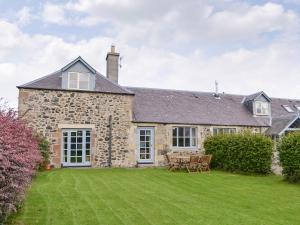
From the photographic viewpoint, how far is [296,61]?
19750mm

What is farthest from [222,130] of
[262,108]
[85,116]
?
[85,116]

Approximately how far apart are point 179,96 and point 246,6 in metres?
10.9

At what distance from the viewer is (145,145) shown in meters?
20.8

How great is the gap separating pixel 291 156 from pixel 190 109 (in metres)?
10.0

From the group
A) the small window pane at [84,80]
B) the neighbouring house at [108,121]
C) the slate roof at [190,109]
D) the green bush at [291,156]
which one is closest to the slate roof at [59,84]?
the neighbouring house at [108,121]

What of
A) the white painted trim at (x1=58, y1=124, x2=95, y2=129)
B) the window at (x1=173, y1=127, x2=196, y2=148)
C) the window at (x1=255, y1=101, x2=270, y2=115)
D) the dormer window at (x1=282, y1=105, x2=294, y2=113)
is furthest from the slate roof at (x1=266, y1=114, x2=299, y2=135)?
the white painted trim at (x1=58, y1=124, x2=95, y2=129)

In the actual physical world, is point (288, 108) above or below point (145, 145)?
above

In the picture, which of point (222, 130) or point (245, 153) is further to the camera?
point (222, 130)

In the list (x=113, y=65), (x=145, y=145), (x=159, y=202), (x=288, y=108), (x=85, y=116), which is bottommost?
(x=159, y=202)

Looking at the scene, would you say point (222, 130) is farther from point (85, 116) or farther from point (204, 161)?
point (85, 116)

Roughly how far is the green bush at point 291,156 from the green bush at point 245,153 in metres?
2.16

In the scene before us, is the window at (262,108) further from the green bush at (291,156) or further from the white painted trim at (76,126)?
the white painted trim at (76,126)

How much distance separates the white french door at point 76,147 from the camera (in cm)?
1927

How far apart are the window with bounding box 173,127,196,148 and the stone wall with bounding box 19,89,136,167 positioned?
2.96 metres
